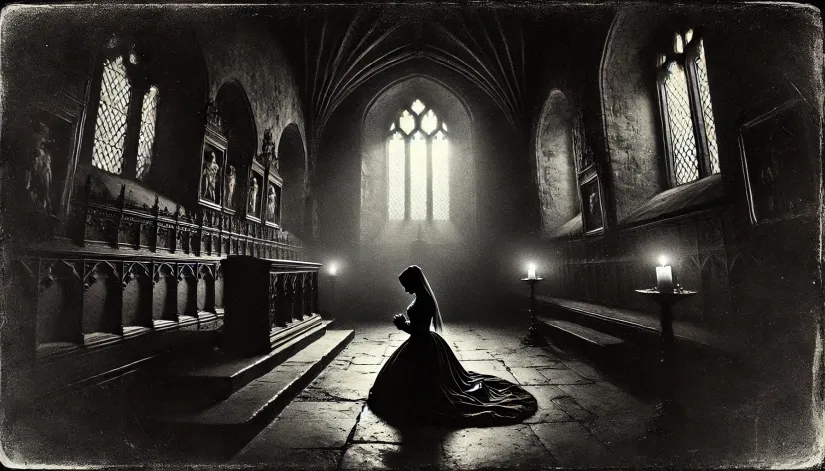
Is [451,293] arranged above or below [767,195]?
below

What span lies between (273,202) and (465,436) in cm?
781

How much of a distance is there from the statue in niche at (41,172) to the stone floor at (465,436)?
256 cm

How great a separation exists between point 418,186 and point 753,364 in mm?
10081

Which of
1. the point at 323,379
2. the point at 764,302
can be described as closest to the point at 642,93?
the point at 764,302

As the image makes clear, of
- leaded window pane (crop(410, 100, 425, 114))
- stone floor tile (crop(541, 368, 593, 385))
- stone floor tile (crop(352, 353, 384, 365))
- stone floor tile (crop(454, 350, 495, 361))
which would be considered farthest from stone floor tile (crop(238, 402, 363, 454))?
leaded window pane (crop(410, 100, 425, 114))

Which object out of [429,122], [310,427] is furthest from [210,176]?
[429,122]

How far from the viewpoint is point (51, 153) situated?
2.96 metres

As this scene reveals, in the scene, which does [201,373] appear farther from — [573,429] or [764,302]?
[764,302]

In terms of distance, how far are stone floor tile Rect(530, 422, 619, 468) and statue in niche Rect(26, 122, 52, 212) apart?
4.22 metres

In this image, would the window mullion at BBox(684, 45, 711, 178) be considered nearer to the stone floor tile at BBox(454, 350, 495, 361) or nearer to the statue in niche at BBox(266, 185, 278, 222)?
the stone floor tile at BBox(454, 350, 495, 361)

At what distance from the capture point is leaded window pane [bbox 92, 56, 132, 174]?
15.5 feet

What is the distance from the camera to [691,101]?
577 centimetres

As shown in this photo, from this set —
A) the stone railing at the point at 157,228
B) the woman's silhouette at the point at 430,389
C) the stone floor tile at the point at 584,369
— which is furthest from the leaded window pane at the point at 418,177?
the woman's silhouette at the point at 430,389

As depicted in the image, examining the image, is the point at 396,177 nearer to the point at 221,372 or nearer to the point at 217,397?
the point at 221,372
